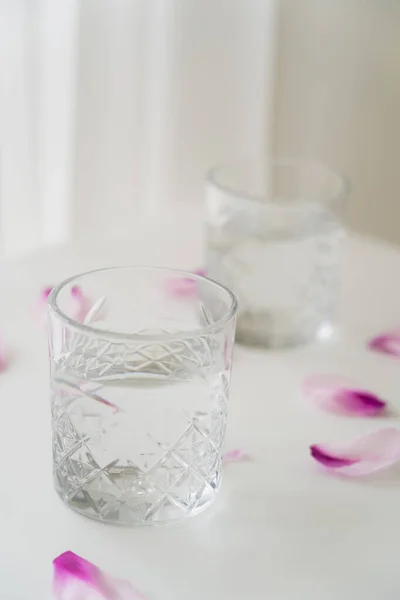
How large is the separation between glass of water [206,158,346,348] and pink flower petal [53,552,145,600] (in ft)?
1.07

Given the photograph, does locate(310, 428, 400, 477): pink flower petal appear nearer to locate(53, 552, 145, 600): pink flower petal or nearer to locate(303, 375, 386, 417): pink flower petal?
locate(303, 375, 386, 417): pink flower petal

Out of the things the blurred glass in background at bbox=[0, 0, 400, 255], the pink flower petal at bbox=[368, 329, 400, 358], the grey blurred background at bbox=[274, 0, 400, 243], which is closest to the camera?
the pink flower petal at bbox=[368, 329, 400, 358]

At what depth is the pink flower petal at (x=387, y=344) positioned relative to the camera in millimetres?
742

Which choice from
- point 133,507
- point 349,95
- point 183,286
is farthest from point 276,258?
point 349,95

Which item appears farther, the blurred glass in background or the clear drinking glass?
the blurred glass in background

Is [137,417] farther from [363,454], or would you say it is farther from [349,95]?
[349,95]

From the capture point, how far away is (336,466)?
565mm

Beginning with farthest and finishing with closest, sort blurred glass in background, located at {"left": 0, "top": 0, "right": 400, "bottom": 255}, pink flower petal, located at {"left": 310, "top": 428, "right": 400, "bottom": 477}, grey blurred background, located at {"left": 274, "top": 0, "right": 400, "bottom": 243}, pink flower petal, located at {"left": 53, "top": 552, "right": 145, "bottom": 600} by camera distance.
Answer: grey blurred background, located at {"left": 274, "top": 0, "right": 400, "bottom": 243}
blurred glass in background, located at {"left": 0, "top": 0, "right": 400, "bottom": 255}
pink flower petal, located at {"left": 310, "top": 428, "right": 400, "bottom": 477}
pink flower petal, located at {"left": 53, "top": 552, "right": 145, "bottom": 600}

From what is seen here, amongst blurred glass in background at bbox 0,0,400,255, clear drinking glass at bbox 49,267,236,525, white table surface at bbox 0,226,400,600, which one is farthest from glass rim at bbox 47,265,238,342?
blurred glass in background at bbox 0,0,400,255

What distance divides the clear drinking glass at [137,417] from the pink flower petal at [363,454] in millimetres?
78

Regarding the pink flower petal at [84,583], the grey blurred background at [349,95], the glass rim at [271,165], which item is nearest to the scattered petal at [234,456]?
the pink flower petal at [84,583]

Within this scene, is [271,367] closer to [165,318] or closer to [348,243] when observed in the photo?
[165,318]

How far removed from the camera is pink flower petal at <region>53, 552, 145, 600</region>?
1.48 ft

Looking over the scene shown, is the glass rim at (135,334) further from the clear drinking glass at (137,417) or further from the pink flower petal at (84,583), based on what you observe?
the pink flower petal at (84,583)
